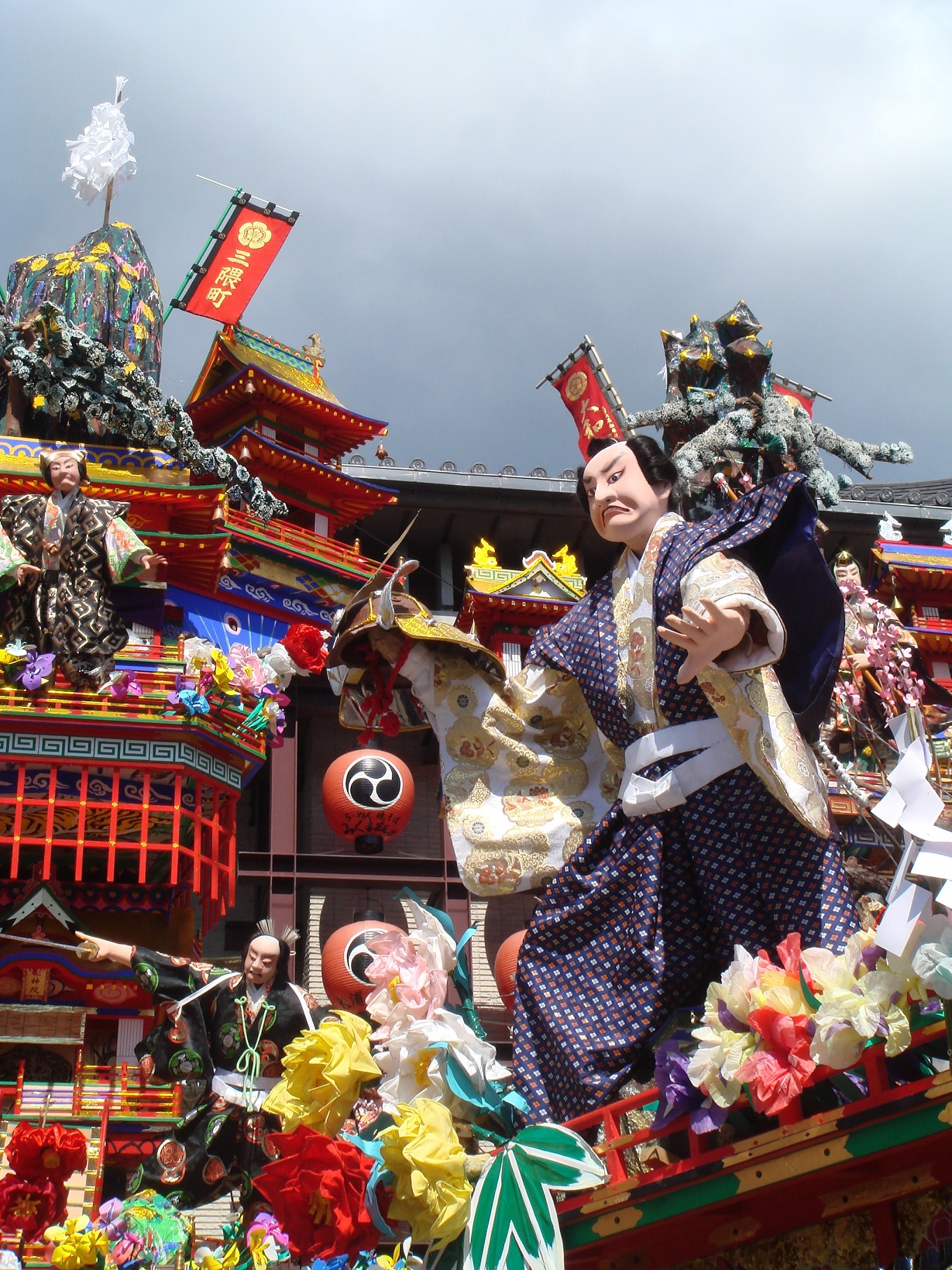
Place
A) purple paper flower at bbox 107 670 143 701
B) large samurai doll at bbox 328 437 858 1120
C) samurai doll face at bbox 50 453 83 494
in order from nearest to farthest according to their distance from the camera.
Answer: large samurai doll at bbox 328 437 858 1120
samurai doll face at bbox 50 453 83 494
purple paper flower at bbox 107 670 143 701

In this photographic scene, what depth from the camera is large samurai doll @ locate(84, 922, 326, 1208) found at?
6.80 meters

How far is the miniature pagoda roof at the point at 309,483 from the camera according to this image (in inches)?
749

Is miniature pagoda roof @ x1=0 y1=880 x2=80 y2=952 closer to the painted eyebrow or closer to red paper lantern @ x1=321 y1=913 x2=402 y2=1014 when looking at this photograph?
red paper lantern @ x1=321 y1=913 x2=402 y2=1014

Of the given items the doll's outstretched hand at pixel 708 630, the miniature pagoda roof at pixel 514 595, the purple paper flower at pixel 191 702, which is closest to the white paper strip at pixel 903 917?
the doll's outstretched hand at pixel 708 630

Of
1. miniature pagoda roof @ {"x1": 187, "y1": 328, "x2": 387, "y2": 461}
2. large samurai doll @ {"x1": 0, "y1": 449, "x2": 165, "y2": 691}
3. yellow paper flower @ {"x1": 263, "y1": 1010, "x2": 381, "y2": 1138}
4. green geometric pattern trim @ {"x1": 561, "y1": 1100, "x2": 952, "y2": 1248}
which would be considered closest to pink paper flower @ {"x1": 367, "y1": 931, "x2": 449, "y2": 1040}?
yellow paper flower @ {"x1": 263, "y1": 1010, "x2": 381, "y2": 1138}

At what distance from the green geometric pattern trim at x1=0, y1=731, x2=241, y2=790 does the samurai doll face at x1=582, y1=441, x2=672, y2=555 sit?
8037mm

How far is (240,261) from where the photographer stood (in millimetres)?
19469

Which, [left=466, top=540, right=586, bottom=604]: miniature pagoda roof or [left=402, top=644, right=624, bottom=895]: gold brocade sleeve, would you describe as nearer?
[left=402, top=644, right=624, bottom=895]: gold brocade sleeve

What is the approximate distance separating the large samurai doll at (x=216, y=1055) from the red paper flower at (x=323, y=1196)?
197 cm

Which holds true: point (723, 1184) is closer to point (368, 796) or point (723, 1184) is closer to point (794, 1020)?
point (794, 1020)

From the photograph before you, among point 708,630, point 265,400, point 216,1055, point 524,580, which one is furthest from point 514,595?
point 708,630

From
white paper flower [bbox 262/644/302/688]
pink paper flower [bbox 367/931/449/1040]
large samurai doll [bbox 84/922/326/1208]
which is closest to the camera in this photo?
pink paper flower [bbox 367/931/449/1040]

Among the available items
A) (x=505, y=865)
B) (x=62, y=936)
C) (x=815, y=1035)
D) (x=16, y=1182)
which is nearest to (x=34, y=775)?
(x=62, y=936)

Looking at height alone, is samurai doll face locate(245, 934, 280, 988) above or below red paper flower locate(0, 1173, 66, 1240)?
above
